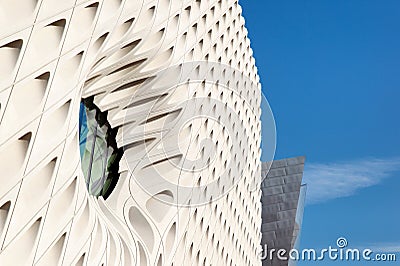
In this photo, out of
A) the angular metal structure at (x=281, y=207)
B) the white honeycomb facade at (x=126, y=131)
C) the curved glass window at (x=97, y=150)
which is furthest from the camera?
the angular metal structure at (x=281, y=207)

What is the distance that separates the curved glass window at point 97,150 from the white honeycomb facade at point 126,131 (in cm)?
27

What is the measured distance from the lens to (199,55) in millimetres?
12578

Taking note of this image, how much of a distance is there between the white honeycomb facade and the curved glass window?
27cm

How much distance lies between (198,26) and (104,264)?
7133 mm

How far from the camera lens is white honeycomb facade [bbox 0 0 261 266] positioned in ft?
19.1

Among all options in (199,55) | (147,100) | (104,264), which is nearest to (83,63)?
(104,264)

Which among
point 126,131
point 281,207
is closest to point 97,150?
point 126,131

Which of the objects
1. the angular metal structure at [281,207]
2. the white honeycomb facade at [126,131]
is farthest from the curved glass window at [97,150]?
the angular metal structure at [281,207]

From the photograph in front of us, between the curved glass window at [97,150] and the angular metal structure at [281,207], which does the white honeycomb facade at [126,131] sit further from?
the angular metal structure at [281,207]

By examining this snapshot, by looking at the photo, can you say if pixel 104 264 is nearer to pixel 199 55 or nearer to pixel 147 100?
pixel 147 100

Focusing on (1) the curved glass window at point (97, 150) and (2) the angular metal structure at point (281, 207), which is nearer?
(1) the curved glass window at point (97, 150)

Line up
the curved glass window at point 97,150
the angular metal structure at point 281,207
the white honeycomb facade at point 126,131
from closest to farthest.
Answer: the white honeycomb facade at point 126,131 < the curved glass window at point 97,150 < the angular metal structure at point 281,207

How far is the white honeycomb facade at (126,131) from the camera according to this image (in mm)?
5828

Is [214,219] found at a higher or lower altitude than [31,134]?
higher
